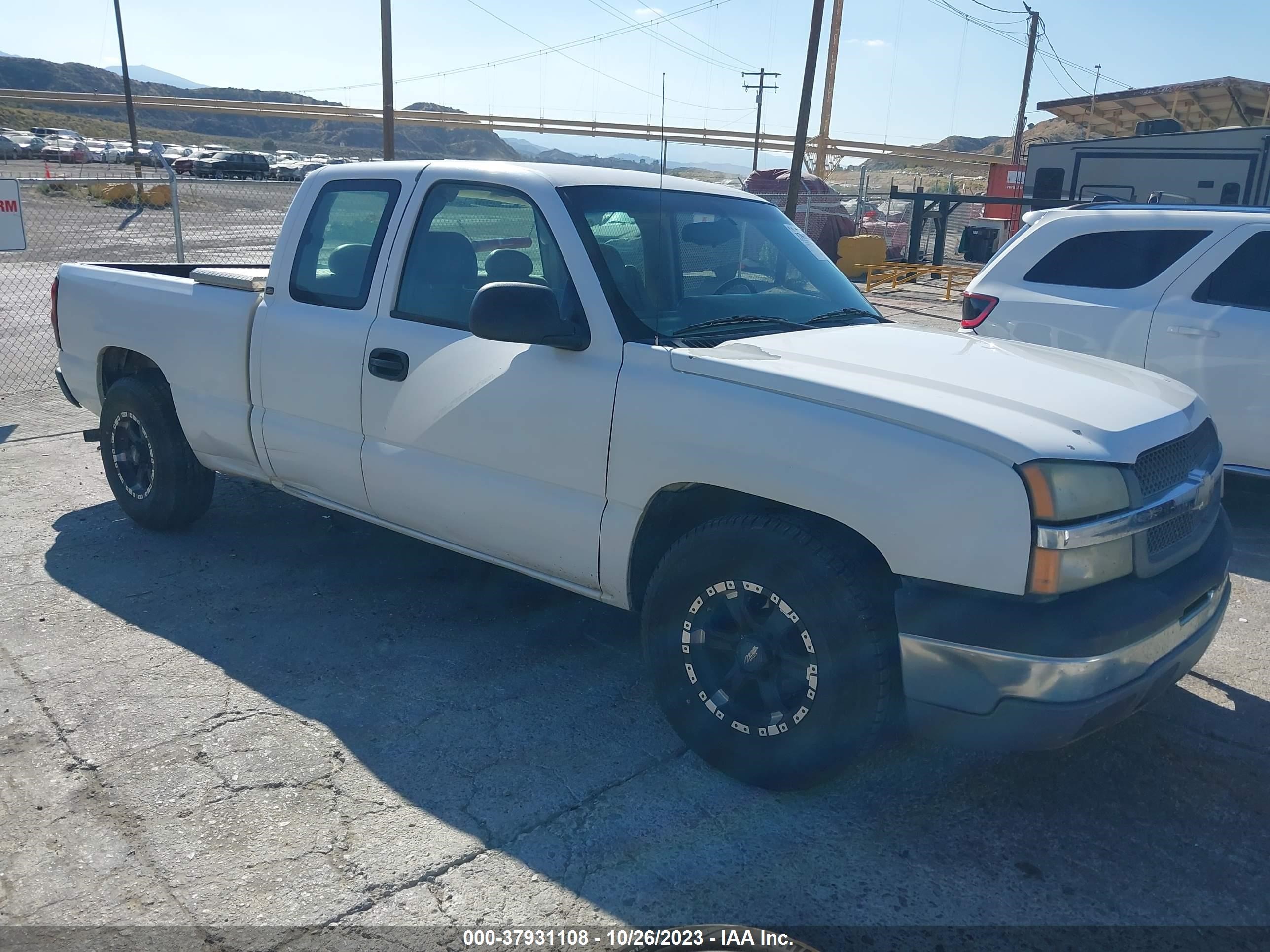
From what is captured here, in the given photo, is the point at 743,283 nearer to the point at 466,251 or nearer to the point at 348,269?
the point at 466,251

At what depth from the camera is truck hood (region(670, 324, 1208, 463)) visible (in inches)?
114

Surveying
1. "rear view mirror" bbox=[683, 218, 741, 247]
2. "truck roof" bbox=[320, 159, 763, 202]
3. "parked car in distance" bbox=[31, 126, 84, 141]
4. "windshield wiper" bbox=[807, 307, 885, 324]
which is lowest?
"windshield wiper" bbox=[807, 307, 885, 324]

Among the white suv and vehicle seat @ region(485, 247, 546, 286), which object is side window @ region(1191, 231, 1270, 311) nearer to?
the white suv

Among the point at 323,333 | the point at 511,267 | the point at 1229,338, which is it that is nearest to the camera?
the point at 511,267

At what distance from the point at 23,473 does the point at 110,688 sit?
3.51 meters

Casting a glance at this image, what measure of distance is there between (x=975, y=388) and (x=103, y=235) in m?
27.4

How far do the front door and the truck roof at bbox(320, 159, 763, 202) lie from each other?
0.23ft

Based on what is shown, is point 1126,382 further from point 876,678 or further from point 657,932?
point 657,932

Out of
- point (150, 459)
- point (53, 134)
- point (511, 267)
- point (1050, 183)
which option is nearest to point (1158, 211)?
point (511, 267)

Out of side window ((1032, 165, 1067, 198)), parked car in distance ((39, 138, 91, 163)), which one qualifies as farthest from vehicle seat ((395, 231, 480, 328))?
parked car in distance ((39, 138, 91, 163))

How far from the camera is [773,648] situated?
3207 millimetres

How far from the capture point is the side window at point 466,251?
13.1 ft

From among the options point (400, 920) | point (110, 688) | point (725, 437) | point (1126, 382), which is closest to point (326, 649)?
point (110, 688)

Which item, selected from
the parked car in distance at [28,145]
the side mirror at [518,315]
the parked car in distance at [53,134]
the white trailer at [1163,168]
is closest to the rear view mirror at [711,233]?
the side mirror at [518,315]
